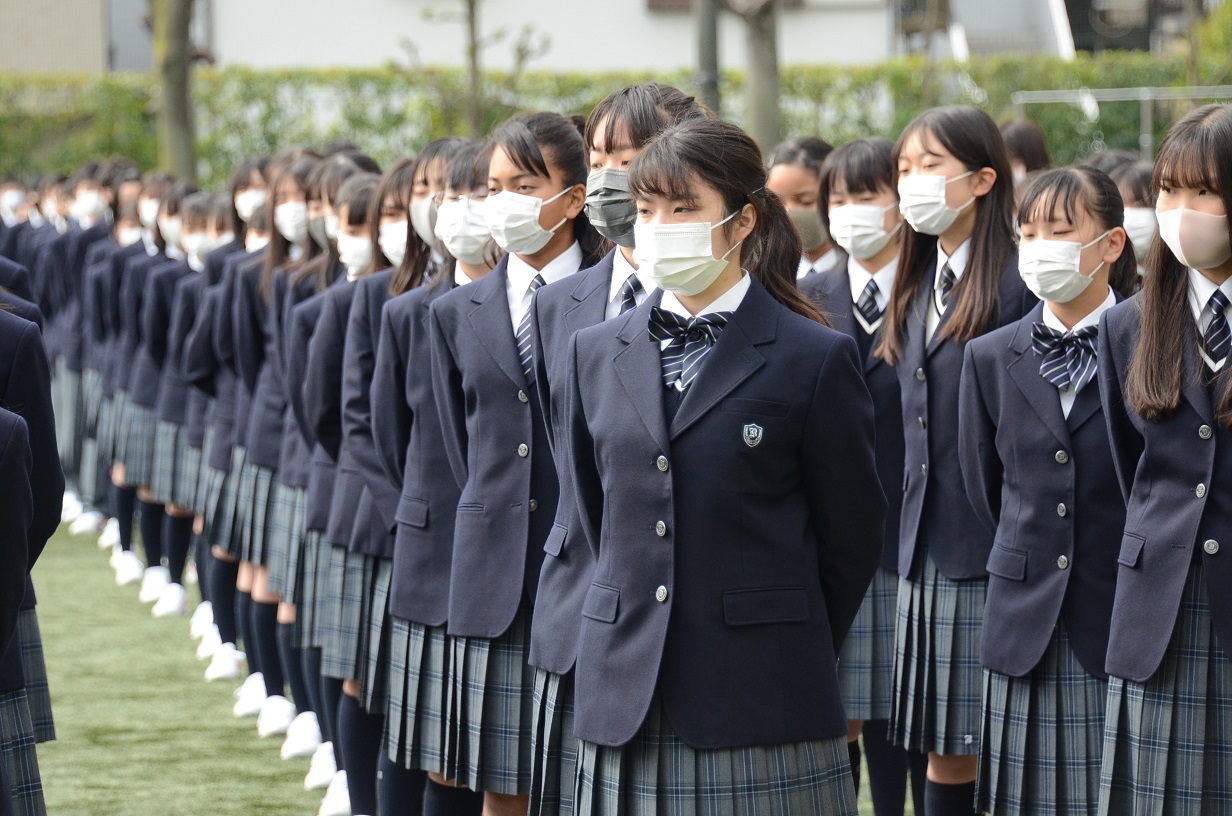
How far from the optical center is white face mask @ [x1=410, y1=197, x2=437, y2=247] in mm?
4629

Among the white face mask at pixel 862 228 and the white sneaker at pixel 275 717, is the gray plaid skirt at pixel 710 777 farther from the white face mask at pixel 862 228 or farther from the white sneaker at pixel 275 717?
the white sneaker at pixel 275 717

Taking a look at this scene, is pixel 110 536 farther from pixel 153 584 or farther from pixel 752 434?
pixel 752 434

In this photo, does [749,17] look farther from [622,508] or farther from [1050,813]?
[622,508]

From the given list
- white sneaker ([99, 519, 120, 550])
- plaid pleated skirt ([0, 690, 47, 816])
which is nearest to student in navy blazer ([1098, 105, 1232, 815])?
plaid pleated skirt ([0, 690, 47, 816])

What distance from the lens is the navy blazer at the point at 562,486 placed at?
10.3 ft

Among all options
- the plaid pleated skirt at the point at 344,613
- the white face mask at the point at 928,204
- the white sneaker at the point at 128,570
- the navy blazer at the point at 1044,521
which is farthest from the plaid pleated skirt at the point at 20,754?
the white sneaker at the point at 128,570

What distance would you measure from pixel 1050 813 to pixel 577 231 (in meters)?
1.64

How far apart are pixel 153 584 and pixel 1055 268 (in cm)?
569

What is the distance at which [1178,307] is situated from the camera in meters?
3.29

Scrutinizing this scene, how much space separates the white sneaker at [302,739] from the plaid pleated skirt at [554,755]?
8.76 feet

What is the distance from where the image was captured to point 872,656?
14.8 ft

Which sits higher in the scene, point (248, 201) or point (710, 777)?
point (248, 201)

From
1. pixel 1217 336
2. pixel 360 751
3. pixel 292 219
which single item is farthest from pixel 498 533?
pixel 292 219

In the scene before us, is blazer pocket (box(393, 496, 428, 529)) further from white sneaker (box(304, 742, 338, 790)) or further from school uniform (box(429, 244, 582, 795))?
white sneaker (box(304, 742, 338, 790))
